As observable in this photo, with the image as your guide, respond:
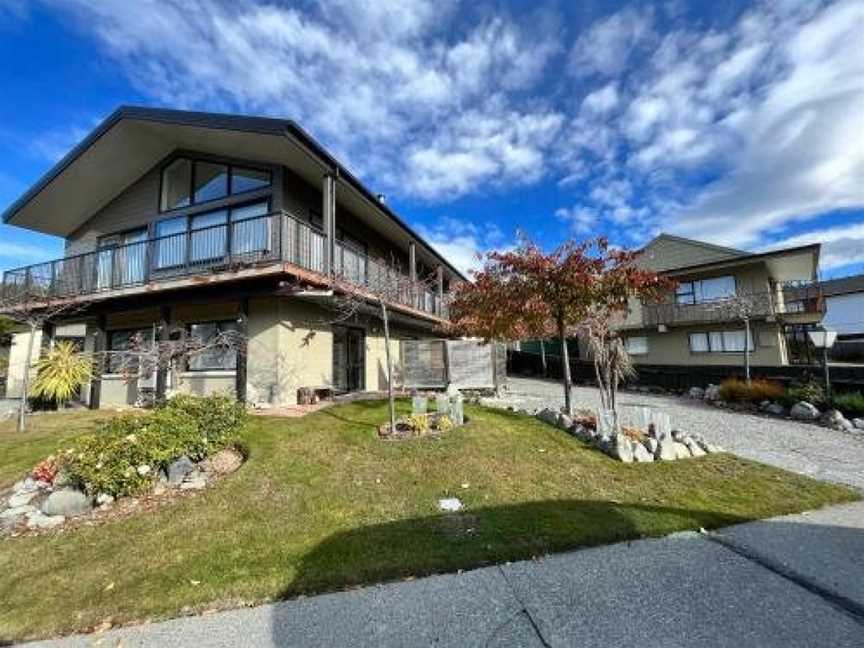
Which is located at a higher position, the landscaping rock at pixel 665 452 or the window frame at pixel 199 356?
the window frame at pixel 199 356

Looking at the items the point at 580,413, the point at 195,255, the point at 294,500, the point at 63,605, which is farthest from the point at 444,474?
the point at 195,255

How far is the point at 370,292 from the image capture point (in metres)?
12.2

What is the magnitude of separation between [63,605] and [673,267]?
2966cm

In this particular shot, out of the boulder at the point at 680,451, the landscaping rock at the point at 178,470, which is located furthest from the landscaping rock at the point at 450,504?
the boulder at the point at 680,451

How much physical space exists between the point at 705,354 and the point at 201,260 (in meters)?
24.9

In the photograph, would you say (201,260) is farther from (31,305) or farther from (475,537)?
(475,537)

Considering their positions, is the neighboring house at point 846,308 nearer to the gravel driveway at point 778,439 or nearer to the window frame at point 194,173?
the gravel driveway at point 778,439

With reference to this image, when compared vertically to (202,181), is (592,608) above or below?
A: below

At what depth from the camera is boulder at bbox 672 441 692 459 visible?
749cm

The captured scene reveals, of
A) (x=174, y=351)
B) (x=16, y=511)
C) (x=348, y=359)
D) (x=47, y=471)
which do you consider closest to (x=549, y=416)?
(x=348, y=359)

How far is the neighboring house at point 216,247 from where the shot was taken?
11.7m

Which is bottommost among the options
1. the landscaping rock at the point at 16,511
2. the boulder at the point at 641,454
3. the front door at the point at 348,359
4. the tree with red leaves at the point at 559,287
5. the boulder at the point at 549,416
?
the landscaping rock at the point at 16,511

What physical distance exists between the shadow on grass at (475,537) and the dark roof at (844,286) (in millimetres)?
53518

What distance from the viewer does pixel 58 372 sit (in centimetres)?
1301
